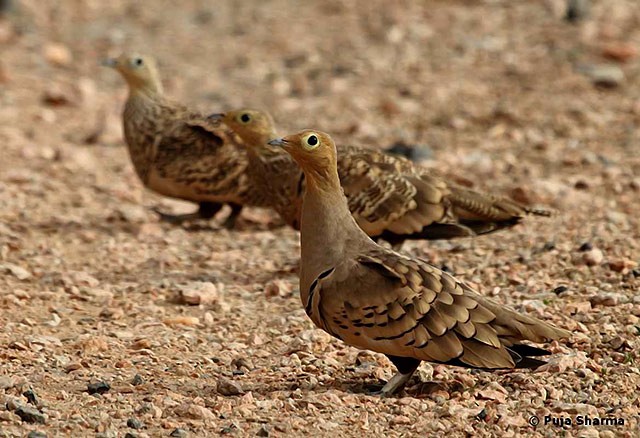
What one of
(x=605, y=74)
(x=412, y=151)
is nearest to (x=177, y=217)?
(x=412, y=151)

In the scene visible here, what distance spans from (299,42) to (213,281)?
684 cm

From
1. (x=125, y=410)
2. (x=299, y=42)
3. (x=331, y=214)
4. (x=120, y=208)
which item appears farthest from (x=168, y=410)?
(x=299, y=42)

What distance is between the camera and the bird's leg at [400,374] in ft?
17.7

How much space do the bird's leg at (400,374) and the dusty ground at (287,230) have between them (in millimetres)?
106

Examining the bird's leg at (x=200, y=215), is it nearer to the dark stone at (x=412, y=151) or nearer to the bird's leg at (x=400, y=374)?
the dark stone at (x=412, y=151)

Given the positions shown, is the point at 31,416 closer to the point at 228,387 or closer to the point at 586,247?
the point at 228,387

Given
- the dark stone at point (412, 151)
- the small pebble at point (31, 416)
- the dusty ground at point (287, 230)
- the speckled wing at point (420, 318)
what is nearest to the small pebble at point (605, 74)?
the dusty ground at point (287, 230)

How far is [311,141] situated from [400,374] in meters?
1.11

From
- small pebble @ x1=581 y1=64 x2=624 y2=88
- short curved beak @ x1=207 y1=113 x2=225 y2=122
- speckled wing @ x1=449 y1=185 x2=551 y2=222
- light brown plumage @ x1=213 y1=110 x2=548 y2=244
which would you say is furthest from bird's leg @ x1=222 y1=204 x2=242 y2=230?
small pebble @ x1=581 y1=64 x2=624 y2=88

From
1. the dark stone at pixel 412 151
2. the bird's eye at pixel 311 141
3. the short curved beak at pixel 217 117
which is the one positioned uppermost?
the bird's eye at pixel 311 141

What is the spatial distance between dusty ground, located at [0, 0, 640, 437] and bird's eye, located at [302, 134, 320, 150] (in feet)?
3.43

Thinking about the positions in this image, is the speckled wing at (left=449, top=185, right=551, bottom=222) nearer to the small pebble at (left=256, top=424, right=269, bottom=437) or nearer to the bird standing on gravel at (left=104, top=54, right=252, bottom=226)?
the bird standing on gravel at (left=104, top=54, right=252, bottom=226)

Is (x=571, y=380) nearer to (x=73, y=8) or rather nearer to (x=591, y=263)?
(x=591, y=263)

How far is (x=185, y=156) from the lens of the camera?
29.2 feet
